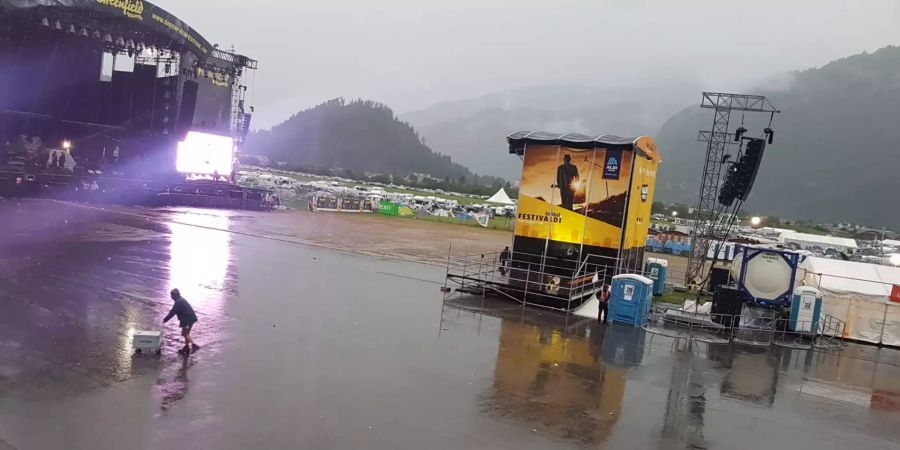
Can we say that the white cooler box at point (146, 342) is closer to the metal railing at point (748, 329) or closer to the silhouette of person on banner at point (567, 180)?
the metal railing at point (748, 329)

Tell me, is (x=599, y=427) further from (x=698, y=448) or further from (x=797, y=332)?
(x=797, y=332)

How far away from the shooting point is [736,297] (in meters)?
16.8

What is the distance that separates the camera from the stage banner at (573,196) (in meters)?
18.5

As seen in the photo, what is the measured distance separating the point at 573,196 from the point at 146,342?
13.2 metres

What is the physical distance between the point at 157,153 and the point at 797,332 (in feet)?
140

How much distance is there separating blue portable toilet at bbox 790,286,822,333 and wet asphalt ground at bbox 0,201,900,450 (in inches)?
47.9

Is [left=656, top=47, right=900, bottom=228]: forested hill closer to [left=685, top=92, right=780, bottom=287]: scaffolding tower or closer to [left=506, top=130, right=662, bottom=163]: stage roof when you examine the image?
[left=685, top=92, right=780, bottom=287]: scaffolding tower

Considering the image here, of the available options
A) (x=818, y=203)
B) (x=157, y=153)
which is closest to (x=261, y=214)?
(x=157, y=153)

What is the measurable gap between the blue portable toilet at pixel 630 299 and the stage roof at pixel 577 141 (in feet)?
15.4

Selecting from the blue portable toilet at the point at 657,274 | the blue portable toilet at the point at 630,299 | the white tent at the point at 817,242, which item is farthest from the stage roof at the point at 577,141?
the white tent at the point at 817,242

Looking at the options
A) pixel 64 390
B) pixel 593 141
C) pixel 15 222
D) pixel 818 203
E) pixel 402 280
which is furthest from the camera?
pixel 818 203

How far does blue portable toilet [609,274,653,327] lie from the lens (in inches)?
633

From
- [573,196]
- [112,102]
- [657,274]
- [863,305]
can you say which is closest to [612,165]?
[573,196]

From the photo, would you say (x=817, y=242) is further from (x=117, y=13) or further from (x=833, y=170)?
(x=833, y=170)
